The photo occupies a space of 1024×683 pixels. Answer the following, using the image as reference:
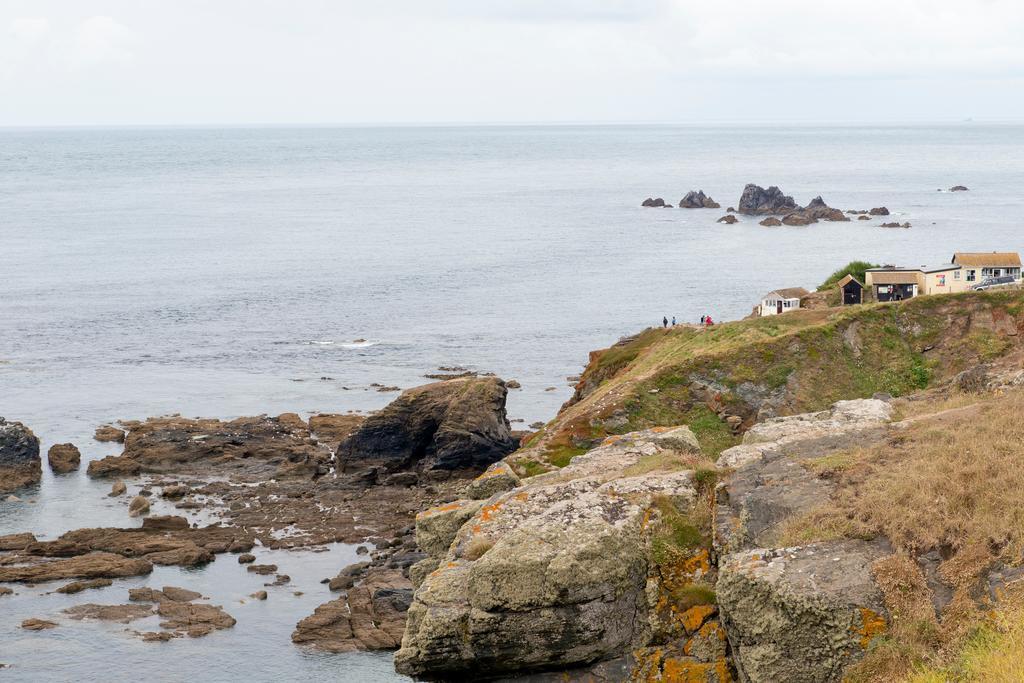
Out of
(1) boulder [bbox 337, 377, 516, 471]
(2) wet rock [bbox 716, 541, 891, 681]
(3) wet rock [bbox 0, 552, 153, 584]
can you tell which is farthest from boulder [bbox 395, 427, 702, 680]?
(1) boulder [bbox 337, 377, 516, 471]

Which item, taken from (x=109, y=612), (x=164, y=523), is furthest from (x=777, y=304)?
(x=109, y=612)

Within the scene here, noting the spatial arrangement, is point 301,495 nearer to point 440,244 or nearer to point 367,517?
point 367,517

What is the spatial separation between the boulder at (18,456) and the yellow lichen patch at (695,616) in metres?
56.4

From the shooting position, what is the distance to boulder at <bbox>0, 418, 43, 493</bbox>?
67.7 metres

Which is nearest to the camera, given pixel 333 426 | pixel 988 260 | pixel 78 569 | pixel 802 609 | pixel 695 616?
pixel 802 609

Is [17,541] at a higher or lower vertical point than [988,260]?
lower

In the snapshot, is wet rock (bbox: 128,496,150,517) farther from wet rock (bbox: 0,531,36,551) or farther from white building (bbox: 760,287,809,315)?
white building (bbox: 760,287,809,315)

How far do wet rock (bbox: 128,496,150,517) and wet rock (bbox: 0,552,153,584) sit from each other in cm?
705

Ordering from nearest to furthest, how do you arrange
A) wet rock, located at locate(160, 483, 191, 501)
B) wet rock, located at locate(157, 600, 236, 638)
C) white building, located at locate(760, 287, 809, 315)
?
wet rock, located at locate(157, 600, 236, 638), wet rock, located at locate(160, 483, 191, 501), white building, located at locate(760, 287, 809, 315)

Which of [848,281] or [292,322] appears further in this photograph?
[292,322]

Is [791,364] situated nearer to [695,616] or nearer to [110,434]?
[695,616]

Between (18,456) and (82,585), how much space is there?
20.7m

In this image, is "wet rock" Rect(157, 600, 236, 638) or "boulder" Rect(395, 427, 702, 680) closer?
"boulder" Rect(395, 427, 702, 680)

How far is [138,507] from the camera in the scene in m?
61.9
